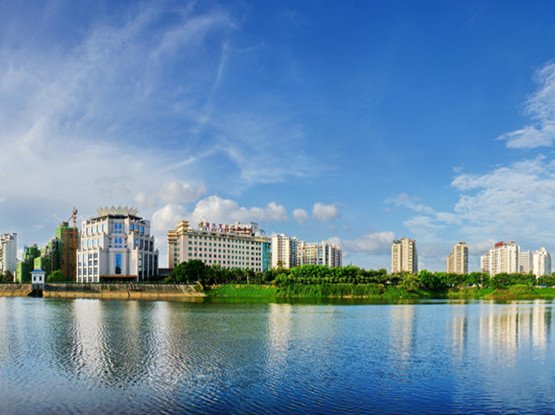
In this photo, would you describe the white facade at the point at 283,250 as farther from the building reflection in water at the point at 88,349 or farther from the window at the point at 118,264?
the building reflection in water at the point at 88,349

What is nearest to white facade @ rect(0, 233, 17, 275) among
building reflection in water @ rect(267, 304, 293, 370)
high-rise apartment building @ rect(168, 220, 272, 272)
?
high-rise apartment building @ rect(168, 220, 272, 272)

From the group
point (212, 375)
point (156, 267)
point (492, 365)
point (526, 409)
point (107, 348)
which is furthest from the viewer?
point (156, 267)

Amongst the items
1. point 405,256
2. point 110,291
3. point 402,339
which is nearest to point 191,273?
point 110,291

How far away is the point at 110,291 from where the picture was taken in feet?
290

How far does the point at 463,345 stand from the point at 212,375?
1549 centimetres

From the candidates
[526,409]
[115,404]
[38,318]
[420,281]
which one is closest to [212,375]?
[115,404]

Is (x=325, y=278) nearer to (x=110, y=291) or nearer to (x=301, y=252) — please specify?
(x=110, y=291)

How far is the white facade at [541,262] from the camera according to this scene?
195125 millimetres

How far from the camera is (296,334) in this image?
107 ft

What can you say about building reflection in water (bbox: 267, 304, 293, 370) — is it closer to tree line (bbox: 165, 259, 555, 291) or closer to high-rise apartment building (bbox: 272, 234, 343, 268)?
tree line (bbox: 165, 259, 555, 291)

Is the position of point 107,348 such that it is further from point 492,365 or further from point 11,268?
point 11,268

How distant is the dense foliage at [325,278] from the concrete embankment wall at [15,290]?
960 inches

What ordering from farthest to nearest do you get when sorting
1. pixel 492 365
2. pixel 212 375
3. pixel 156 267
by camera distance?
pixel 156 267
pixel 492 365
pixel 212 375

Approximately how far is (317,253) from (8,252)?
10532cm
